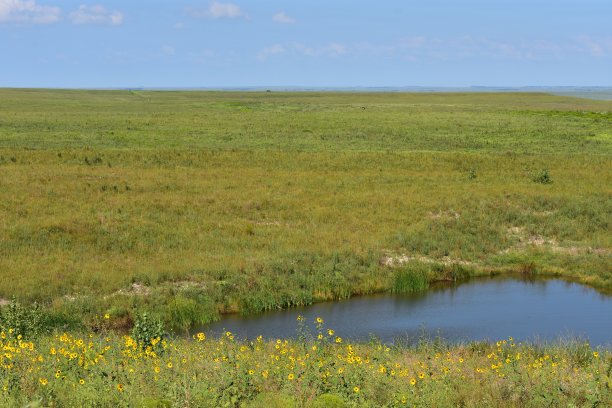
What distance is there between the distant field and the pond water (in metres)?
0.93

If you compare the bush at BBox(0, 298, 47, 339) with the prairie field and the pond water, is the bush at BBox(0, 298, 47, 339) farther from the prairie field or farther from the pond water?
the pond water

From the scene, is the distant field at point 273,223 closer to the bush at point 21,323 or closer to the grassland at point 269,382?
the bush at point 21,323

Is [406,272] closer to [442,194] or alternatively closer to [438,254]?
[438,254]

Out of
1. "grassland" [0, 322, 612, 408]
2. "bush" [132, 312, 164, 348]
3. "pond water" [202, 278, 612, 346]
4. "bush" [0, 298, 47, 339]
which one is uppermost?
"grassland" [0, 322, 612, 408]

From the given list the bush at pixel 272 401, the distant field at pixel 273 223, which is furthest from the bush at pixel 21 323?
the bush at pixel 272 401

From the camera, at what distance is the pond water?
19344 millimetres

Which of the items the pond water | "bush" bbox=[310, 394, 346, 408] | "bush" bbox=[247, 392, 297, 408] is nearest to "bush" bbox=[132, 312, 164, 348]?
the pond water

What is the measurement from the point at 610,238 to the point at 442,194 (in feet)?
27.9

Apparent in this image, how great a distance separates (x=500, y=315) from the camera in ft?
70.8

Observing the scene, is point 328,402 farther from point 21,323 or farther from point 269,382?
point 21,323

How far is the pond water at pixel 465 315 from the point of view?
1934 cm

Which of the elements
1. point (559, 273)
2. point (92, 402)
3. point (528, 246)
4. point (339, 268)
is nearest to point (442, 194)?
point (528, 246)

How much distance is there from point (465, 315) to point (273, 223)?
11091 millimetres

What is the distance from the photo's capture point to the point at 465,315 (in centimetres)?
2156
